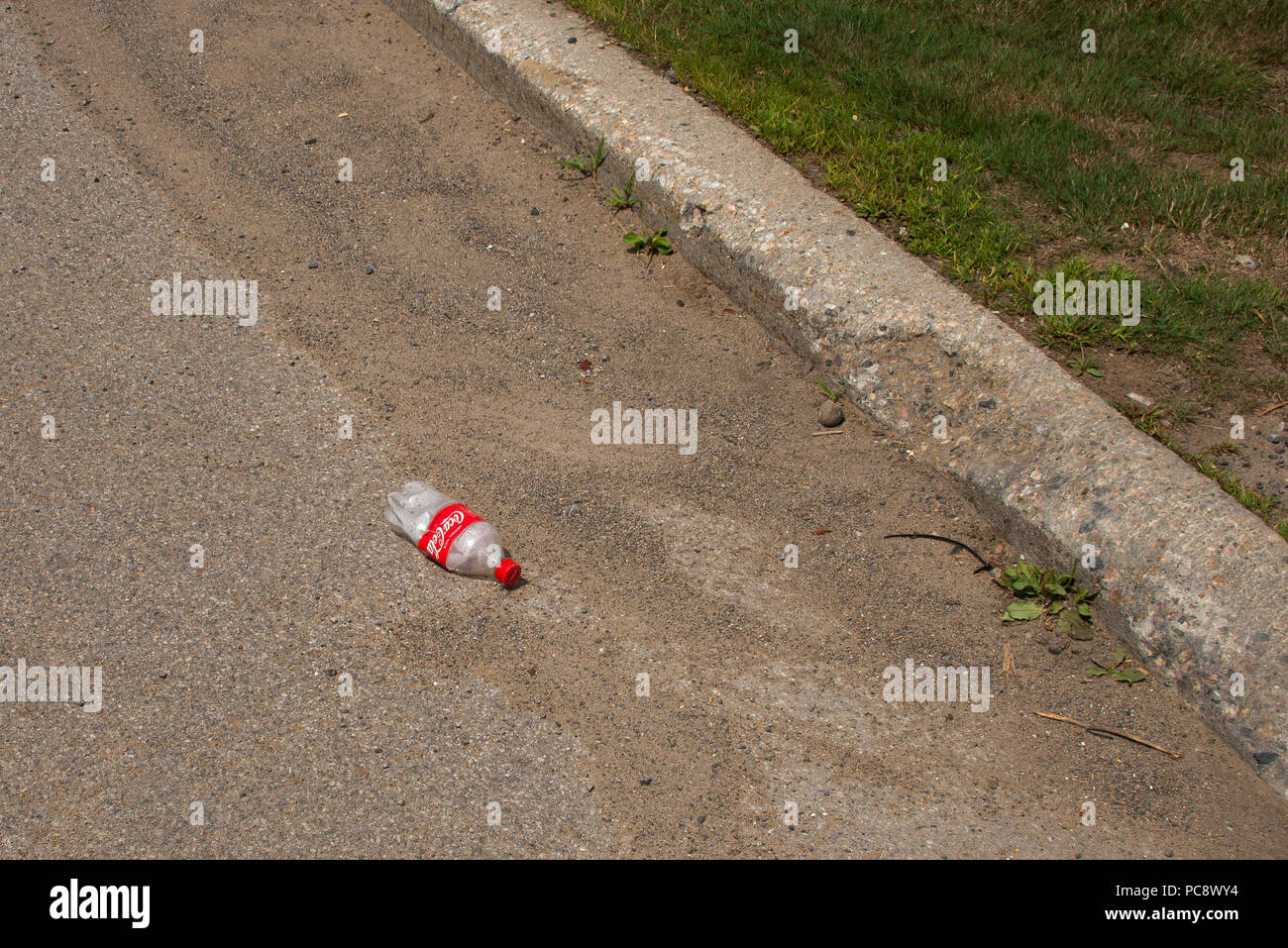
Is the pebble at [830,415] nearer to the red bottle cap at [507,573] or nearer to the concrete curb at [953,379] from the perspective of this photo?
the concrete curb at [953,379]

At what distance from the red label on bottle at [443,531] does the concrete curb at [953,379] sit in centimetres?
182

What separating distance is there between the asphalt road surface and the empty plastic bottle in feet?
0.24

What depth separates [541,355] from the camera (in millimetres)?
4840

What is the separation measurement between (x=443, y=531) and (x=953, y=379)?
217 centimetres

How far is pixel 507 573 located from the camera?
3734 millimetres

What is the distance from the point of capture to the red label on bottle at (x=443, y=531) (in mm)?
3842

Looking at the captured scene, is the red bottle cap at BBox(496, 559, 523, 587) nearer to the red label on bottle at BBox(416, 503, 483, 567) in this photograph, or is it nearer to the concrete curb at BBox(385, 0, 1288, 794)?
the red label on bottle at BBox(416, 503, 483, 567)

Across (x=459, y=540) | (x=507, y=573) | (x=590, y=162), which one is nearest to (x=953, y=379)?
(x=507, y=573)

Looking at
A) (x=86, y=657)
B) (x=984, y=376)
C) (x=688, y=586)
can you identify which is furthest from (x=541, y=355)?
(x=86, y=657)

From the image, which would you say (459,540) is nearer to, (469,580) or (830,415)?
(469,580)

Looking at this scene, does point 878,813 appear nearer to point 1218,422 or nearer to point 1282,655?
point 1282,655

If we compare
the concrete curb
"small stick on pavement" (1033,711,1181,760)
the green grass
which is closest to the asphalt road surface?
"small stick on pavement" (1033,711,1181,760)

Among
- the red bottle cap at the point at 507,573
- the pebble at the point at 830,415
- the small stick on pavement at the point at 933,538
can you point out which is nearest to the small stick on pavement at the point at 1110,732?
the small stick on pavement at the point at 933,538

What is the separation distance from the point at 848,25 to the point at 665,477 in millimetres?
3412
